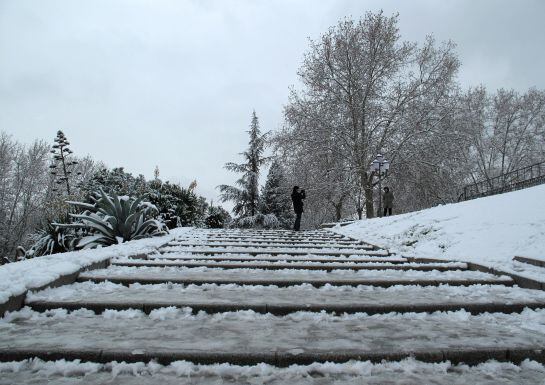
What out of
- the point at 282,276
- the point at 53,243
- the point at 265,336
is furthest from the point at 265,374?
the point at 53,243

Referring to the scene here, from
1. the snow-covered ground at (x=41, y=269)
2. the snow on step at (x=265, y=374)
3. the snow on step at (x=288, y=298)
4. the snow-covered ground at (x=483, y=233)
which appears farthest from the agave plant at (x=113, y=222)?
the snow on step at (x=265, y=374)

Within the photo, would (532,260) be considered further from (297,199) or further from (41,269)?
(297,199)

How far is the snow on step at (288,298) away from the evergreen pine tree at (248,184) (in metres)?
20.9

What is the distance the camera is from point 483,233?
548cm

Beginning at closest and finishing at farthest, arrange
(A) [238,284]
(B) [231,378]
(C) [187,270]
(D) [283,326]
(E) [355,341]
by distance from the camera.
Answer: (B) [231,378], (E) [355,341], (D) [283,326], (A) [238,284], (C) [187,270]

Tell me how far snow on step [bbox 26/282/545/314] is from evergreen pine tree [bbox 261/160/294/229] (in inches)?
884

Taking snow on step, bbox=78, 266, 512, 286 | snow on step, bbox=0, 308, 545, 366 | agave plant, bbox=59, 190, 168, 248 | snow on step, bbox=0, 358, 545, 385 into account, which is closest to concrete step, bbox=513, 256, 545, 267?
snow on step, bbox=78, 266, 512, 286

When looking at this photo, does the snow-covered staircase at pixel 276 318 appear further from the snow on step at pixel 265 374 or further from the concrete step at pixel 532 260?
the concrete step at pixel 532 260

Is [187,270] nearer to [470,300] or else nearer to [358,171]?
[470,300]

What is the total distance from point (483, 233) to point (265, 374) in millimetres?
4976

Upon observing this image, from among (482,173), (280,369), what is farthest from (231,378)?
(482,173)

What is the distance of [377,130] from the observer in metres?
20.9

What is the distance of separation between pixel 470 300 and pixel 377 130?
19.2m

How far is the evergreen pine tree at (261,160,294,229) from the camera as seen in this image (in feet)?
85.0
